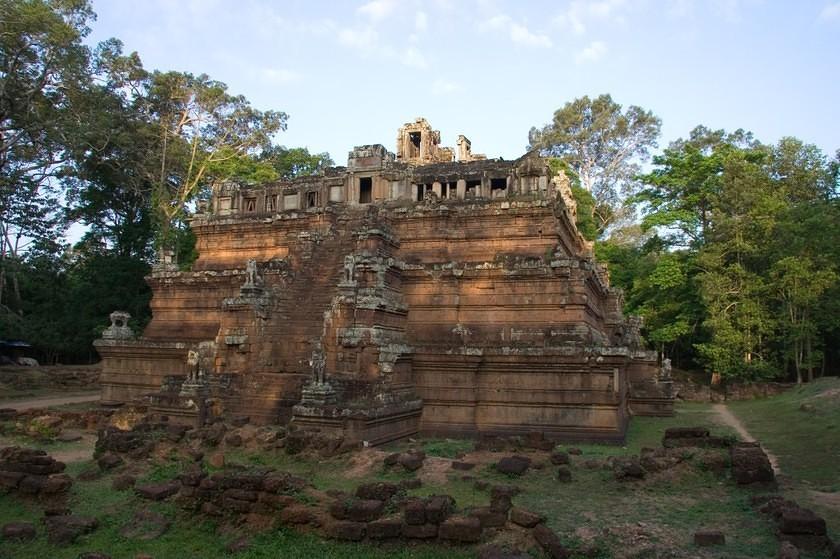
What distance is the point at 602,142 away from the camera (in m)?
53.2

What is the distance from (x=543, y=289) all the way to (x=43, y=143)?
27.7 metres

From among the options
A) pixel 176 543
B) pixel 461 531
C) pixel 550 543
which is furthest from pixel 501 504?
pixel 176 543

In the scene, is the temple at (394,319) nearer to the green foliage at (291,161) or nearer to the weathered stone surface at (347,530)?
the weathered stone surface at (347,530)

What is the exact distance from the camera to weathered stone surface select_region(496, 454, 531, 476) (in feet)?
36.8

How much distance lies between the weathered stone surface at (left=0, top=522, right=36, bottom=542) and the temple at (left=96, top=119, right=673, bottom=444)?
5.96 meters

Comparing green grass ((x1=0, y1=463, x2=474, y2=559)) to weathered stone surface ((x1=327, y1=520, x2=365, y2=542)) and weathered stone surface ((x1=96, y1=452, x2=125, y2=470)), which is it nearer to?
weathered stone surface ((x1=327, y1=520, x2=365, y2=542))

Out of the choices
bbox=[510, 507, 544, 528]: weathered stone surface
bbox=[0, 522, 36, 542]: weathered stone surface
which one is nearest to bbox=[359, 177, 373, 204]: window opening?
bbox=[0, 522, 36, 542]: weathered stone surface

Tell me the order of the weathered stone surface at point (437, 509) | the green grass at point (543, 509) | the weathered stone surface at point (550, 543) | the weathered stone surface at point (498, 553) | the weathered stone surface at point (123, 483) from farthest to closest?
the weathered stone surface at point (123, 483)
the weathered stone surface at point (437, 509)
the green grass at point (543, 509)
the weathered stone surface at point (550, 543)
the weathered stone surface at point (498, 553)

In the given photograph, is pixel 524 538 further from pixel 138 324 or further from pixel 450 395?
pixel 138 324

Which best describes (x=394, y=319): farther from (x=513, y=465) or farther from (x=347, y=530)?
(x=347, y=530)

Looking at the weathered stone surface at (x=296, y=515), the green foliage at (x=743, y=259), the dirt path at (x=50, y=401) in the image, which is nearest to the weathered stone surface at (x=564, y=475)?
the weathered stone surface at (x=296, y=515)

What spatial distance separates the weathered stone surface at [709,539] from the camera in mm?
7582

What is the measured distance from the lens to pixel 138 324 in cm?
3697

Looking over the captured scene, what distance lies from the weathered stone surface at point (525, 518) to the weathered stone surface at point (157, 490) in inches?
225
